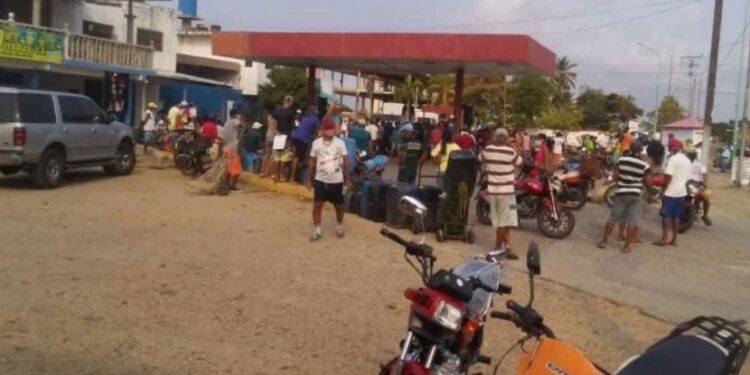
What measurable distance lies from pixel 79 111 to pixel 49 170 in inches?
61.7

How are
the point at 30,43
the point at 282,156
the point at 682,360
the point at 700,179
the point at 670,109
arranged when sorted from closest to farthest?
the point at 682,360 < the point at 282,156 < the point at 700,179 < the point at 30,43 < the point at 670,109

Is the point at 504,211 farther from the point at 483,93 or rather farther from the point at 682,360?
the point at 483,93

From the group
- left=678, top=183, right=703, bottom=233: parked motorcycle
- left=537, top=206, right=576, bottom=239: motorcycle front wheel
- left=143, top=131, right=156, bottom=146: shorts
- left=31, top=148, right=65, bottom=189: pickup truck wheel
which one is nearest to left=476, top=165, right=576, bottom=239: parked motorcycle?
left=537, top=206, right=576, bottom=239: motorcycle front wheel

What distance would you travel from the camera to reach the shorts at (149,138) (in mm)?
23378

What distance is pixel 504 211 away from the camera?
997 cm

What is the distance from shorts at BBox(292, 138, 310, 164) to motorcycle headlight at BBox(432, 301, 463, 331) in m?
10.9

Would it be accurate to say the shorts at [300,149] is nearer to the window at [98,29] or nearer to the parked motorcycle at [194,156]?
the parked motorcycle at [194,156]

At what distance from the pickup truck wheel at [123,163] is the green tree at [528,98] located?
3853 cm

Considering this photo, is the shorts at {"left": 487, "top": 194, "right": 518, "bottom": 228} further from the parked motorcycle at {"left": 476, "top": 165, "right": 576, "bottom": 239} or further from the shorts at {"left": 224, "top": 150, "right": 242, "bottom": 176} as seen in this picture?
the shorts at {"left": 224, "top": 150, "right": 242, "bottom": 176}

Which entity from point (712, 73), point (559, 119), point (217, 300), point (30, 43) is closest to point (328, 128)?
point (217, 300)

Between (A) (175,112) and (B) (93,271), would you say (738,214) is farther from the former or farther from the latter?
(B) (93,271)

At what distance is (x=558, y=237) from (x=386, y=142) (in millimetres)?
18114

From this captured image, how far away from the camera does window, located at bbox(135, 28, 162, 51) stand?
118 ft

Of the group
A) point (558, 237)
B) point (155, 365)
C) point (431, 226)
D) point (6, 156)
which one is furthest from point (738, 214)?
point (155, 365)
